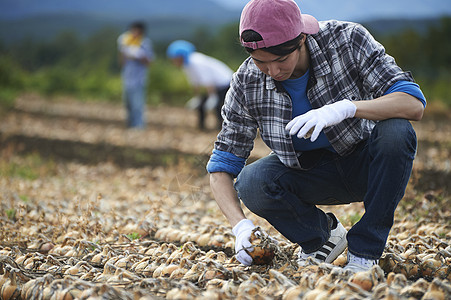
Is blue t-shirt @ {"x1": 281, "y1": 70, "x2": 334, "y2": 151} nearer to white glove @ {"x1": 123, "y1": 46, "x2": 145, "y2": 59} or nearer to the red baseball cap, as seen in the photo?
the red baseball cap

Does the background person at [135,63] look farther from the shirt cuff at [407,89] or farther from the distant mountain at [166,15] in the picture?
the shirt cuff at [407,89]

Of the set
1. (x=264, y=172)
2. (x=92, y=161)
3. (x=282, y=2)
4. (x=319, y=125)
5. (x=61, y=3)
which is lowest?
(x=61, y=3)

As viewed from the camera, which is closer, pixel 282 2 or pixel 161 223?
pixel 282 2

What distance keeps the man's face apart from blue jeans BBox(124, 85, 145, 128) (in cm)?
662

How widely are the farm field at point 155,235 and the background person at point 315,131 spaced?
0.69 feet

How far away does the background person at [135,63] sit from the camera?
329 inches

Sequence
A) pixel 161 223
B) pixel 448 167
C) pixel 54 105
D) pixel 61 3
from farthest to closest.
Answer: pixel 61 3
pixel 54 105
pixel 448 167
pixel 161 223

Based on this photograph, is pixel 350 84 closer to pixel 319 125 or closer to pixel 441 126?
pixel 319 125

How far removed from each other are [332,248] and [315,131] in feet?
2.16

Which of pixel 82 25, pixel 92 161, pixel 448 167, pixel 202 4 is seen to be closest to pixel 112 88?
pixel 92 161

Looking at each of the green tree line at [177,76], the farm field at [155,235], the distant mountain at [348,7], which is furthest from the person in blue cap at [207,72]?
the green tree line at [177,76]

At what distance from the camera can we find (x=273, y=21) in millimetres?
2002

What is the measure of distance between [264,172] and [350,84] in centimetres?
52

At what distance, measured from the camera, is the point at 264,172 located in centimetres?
229
